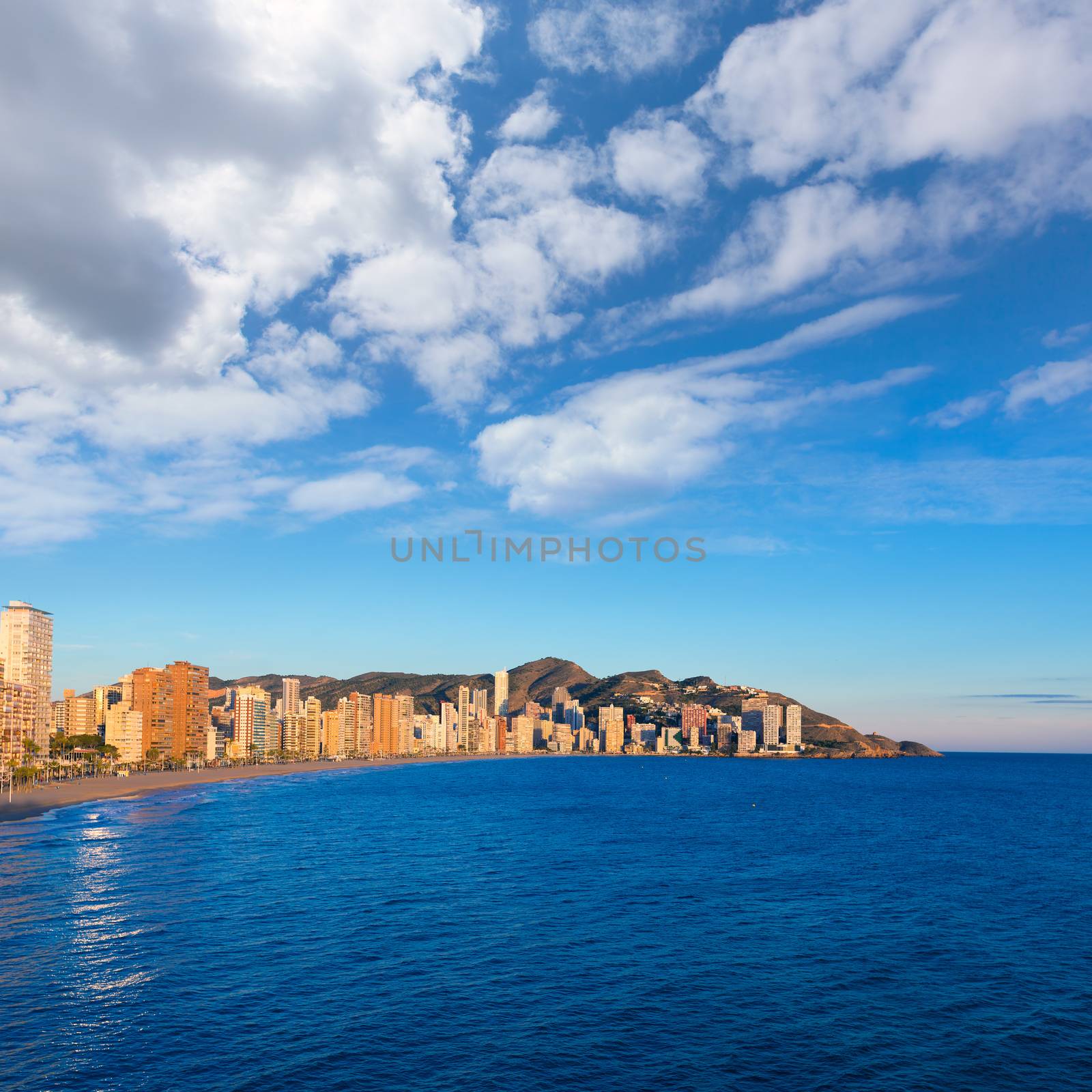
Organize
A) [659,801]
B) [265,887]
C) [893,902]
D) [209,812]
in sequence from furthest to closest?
[659,801]
[209,812]
[265,887]
[893,902]

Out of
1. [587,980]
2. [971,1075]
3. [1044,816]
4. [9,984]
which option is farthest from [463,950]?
[1044,816]

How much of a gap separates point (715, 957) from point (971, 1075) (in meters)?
19.2

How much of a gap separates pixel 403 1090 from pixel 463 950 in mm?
21574

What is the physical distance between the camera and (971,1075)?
36656 millimetres

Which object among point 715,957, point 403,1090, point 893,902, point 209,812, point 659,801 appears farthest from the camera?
point 659,801

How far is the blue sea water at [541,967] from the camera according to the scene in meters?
37.1

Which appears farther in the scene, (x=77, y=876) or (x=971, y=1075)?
(x=77, y=876)

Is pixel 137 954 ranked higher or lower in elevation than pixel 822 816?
higher

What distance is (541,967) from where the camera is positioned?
5138cm

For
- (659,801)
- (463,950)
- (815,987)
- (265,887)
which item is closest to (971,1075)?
(815,987)

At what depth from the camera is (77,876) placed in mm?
79438

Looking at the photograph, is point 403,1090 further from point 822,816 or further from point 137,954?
point 822,816

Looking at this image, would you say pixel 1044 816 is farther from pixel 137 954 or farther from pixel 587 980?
pixel 137 954

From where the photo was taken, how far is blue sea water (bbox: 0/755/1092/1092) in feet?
122
